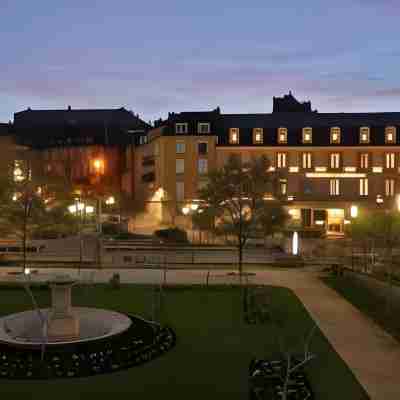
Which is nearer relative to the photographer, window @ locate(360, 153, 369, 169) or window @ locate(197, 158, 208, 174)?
window @ locate(360, 153, 369, 169)

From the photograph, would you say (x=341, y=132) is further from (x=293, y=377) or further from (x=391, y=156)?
(x=293, y=377)

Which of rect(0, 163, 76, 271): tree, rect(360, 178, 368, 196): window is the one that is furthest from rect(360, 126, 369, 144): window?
rect(0, 163, 76, 271): tree

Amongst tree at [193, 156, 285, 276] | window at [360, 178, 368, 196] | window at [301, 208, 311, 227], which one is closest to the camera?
tree at [193, 156, 285, 276]

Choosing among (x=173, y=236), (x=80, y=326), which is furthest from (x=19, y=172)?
(x=80, y=326)

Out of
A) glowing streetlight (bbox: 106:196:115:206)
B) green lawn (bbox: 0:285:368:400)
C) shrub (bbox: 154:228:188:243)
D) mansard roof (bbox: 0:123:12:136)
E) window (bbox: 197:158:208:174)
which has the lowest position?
green lawn (bbox: 0:285:368:400)

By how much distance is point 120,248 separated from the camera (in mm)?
37469

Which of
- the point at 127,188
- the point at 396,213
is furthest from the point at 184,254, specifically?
the point at 127,188

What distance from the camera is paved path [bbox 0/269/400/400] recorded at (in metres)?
13.4

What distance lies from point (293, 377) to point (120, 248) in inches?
1030

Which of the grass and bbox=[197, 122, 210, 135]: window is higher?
bbox=[197, 122, 210, 135]: window

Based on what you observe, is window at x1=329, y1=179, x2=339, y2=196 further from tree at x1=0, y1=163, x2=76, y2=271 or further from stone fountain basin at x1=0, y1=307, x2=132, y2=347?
stone fountain basin at x1=0, y1=307, x2=132, y2=347

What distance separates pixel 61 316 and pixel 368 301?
12959 mm

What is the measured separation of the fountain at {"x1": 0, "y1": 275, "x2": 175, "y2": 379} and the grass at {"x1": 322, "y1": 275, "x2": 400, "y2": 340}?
24.8ft

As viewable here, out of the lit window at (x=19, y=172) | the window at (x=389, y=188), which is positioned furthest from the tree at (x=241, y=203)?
the window at (x=389, y=188)
